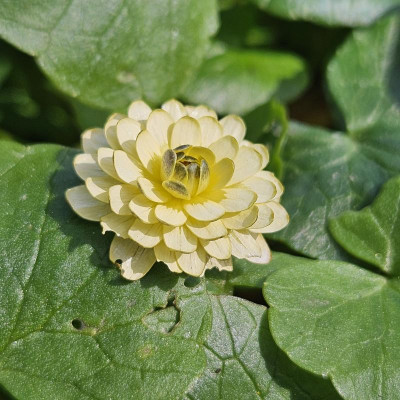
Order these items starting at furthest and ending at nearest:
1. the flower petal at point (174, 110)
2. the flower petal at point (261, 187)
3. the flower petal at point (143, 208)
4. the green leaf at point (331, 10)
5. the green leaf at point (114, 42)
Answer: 1. the green leaf at point (331, 10)
2. the green leaf at point (114, 42)
3. the flower petal at point (174, 110)
4. the flower petal at point (261, 187)
5. the flower petal at point (143, 208)

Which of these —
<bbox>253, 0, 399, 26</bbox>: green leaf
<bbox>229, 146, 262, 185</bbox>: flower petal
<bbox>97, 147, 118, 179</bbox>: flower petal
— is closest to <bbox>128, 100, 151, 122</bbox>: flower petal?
<bbox>97, 147, 118, 179</bbox>: flower petal

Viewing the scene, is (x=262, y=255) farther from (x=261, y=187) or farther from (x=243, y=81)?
(x=243, y=81)

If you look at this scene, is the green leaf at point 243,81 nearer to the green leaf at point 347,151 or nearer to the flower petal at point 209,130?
the green leaf at point 347,151

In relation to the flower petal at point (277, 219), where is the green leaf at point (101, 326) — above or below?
below

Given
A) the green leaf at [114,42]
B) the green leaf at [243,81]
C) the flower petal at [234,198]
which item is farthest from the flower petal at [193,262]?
the green leaf at [243,81]

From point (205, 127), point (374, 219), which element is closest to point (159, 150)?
point (205, 127)
